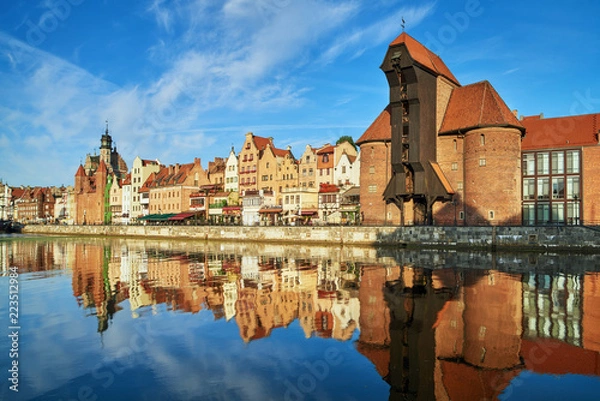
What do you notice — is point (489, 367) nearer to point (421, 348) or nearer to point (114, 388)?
point (421, 348)

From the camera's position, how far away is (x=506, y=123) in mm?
42219

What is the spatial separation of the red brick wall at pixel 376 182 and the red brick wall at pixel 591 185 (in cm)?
1676

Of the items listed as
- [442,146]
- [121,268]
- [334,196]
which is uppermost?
[442,146]

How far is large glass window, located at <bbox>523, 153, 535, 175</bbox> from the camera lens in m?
45.0

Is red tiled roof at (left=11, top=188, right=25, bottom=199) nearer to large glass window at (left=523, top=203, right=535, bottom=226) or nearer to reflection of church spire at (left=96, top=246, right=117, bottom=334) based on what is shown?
reflection of church spire at (left=96, top=246, right=117, bottom=334)

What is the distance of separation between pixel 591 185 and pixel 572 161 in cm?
274

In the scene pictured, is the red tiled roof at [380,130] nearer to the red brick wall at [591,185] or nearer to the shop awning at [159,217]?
the red brick wall at [591,185]

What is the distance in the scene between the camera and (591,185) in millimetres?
41719

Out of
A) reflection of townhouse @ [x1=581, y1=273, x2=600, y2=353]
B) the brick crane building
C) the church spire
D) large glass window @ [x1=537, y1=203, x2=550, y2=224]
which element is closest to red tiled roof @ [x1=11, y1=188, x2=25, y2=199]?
the church spire

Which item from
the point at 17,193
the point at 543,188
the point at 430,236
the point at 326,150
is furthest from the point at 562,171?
the point at 17,193

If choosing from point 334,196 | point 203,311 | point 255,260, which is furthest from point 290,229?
point 203,311

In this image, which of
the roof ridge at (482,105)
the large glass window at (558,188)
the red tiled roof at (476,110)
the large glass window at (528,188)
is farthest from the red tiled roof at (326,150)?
the large glass window at (558,188)

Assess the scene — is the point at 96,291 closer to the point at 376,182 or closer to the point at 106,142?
the point at 376,182

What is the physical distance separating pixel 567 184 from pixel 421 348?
126ft
